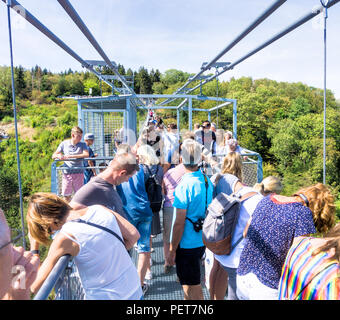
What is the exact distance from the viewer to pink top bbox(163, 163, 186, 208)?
2699 mm

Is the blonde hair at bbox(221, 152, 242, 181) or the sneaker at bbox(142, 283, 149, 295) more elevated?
the blonde hair at bbox(221, 152, 242, 181)

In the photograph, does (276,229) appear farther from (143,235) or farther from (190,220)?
(143,235)

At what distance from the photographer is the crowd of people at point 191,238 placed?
3.87 ft

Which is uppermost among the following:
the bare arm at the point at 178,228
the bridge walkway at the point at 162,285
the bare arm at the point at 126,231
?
the bare arm at the point at 126,231

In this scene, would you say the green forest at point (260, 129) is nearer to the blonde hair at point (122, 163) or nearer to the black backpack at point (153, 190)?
the black backpack at point (153, 190)

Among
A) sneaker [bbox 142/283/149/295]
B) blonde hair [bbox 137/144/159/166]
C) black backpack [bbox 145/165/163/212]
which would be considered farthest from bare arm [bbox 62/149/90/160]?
sneaker [bbox 142/283/149/295]

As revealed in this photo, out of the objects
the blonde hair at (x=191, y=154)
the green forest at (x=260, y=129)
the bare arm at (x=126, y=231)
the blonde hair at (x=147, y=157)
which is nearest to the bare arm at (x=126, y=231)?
the bare arm at (x=126, y=231)

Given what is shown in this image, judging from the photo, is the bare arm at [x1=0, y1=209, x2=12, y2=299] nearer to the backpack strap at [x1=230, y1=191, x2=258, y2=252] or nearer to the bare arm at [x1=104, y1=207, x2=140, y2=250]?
the bare arm at [x1=104, y1=207, x2=140, y2=250]

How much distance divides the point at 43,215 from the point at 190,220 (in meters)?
1.19

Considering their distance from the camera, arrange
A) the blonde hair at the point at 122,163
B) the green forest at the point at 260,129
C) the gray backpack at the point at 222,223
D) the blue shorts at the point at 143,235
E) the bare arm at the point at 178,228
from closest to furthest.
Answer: the gray backpack at the point at 222,223
the blonde hair at the point at 122,163
the bare arm at the point at 178,228
the blue shorts at the point at 143,235
the green forest at the point at 260,129

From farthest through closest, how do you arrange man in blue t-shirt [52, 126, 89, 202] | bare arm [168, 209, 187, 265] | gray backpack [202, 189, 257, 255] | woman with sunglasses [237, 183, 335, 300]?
man in blue t-shirt [52, 126, 89, 202] → bare arm [168, 209, 187, 265] → gray backpack [202, 189, 257, 255] → woman with sunglasses [237, 183, 335, 300]

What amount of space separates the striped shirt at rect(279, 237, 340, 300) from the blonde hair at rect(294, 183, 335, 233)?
296mm

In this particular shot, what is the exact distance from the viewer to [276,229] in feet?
5.10

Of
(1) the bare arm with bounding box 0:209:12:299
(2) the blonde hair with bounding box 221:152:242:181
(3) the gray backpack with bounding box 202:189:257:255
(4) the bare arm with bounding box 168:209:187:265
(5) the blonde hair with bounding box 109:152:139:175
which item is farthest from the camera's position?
(2) the blonde hair with bounding box 221:152:242:181
